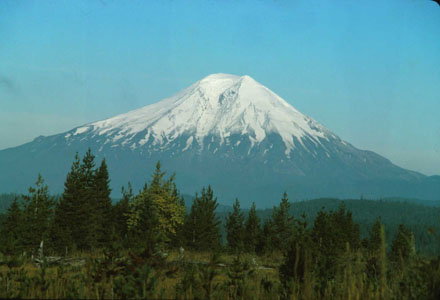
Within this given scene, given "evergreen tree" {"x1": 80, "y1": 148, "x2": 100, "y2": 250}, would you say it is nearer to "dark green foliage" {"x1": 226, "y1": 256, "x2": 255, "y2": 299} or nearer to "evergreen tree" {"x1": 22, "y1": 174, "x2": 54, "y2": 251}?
"evergreen tree" {"x1": 22, "y1": 174, "x2": 54, "y2": 251}

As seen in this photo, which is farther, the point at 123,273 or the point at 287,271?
the point at 287,271

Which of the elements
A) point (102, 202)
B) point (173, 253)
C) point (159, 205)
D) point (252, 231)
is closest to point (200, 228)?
point (252, 231)

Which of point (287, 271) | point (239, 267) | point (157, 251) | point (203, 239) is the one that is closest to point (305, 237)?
point (287, 271)

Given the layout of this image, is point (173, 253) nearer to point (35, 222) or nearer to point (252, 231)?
point (35, 222)

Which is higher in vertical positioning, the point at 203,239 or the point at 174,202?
the point at 174,202

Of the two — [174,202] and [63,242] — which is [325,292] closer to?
[174,202]

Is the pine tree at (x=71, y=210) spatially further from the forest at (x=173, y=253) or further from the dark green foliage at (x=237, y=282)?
the dark green foliage at (x=237, y=282)

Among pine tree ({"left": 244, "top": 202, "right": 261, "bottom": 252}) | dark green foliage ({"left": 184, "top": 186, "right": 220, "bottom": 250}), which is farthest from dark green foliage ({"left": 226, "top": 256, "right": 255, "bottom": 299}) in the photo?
pine tree ({"left": 244, "top": 202, "right": 261, "bottom": 252})

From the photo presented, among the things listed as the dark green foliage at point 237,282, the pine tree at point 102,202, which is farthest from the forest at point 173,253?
the pine tree at point 102,202
